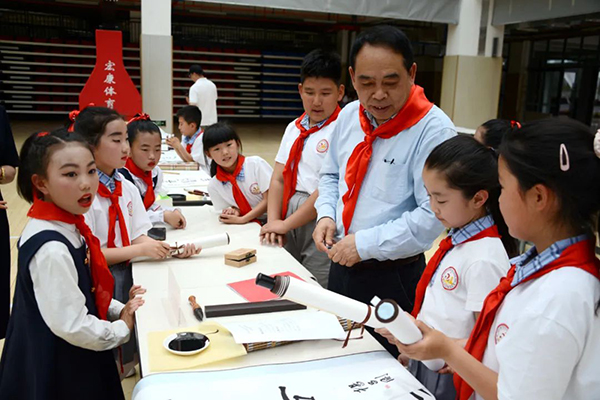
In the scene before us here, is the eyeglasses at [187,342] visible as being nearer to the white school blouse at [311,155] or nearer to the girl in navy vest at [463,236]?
the girl in navy vest at [463,236]

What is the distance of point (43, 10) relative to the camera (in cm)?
1170

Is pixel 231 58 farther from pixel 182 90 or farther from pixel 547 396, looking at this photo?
pixel 547 396

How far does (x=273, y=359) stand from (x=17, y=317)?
834 millimetres

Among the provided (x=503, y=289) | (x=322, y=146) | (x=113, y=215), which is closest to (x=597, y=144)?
(x=503, y=289)

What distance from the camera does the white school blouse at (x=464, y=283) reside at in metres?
1.30

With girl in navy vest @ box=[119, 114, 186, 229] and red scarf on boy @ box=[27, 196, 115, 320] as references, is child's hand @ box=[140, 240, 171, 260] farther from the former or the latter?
girl in navy vest @ box=[119, 114, 186, 229]

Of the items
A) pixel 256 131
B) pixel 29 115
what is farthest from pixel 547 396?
pixel 29 115

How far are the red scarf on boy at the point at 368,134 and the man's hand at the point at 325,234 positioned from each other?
66mm

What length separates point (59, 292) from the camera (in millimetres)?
1368

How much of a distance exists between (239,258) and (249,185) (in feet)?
3.09

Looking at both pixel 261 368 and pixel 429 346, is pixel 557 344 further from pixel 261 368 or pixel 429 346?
pixel 261 368

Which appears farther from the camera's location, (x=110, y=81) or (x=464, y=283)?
(x=110, y=81)

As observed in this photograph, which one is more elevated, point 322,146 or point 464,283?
point 322,146

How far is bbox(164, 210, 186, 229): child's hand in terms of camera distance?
8.34 ft
